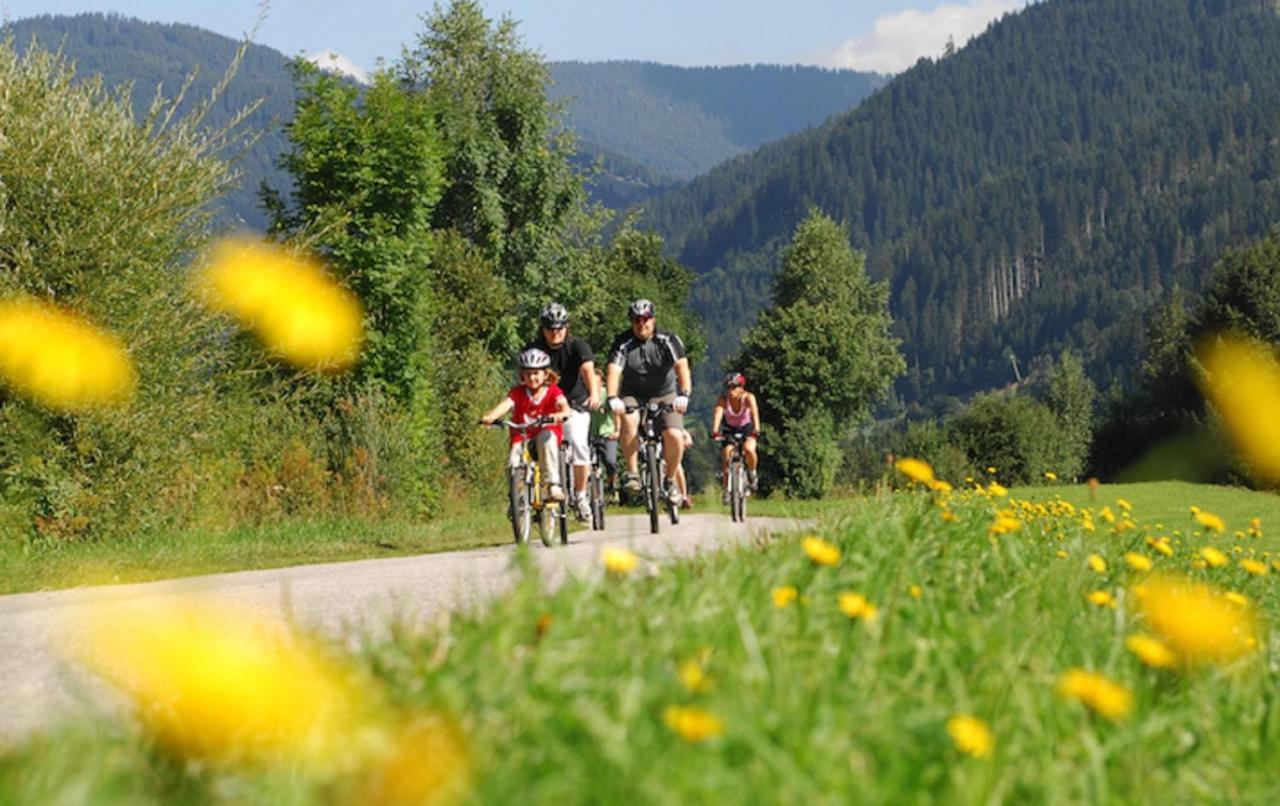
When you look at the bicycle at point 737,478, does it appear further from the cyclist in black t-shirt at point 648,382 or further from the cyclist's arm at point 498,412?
the cyclist's arm at point 498,412

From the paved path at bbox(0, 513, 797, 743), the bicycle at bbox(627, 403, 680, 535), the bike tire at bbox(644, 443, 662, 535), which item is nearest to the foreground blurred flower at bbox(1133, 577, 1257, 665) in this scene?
the paved path at bbox(0, 513, 797, 743)

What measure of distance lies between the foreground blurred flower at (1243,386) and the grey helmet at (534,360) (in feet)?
137

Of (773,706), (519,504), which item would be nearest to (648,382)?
(519,504)

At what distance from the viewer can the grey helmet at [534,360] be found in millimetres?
11555

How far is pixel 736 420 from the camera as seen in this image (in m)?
16.0

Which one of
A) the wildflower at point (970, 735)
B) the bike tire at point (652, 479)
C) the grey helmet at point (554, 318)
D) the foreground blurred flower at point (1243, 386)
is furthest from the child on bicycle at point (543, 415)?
the foreground blurred flower at point (1243, 386)

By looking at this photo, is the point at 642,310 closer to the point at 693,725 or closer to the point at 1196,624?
the point at 1196,624

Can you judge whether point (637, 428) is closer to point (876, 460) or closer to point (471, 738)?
point (471, 738)

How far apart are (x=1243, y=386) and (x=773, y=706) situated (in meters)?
60.5

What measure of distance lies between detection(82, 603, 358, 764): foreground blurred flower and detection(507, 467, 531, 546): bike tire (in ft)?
22.8

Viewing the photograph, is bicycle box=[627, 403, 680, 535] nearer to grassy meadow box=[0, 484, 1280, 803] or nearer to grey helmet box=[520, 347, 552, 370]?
grey helmet box=[520, 347, 552, 370]

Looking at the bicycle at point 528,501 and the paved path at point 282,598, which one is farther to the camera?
the bicycle at point 528,501

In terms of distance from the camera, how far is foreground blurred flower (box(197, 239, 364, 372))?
15.5 metres

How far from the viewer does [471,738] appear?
10.1ft
